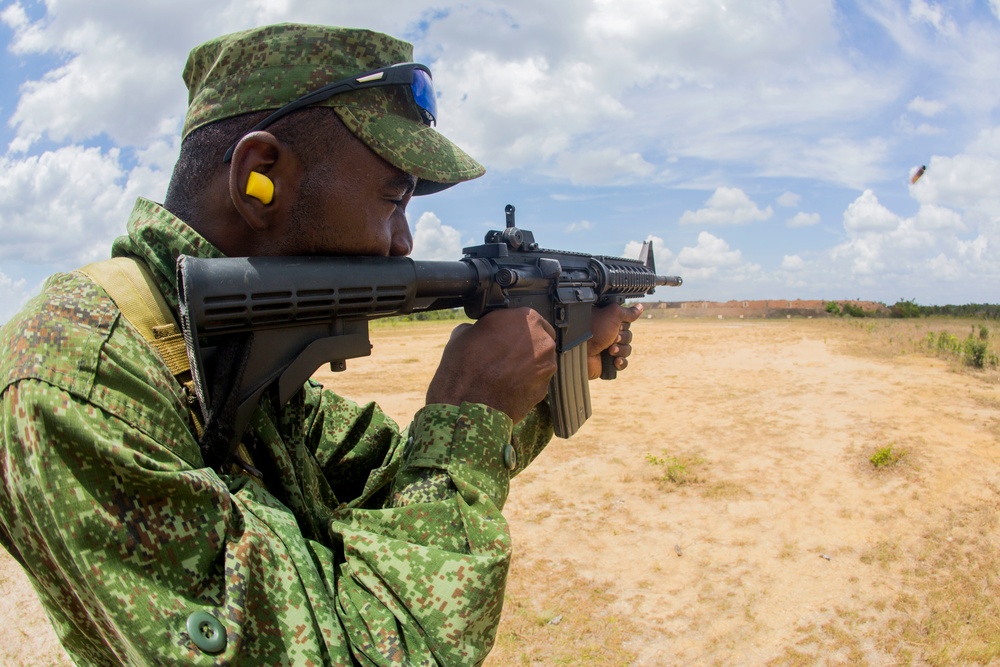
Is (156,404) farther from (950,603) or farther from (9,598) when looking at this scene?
(950,603)

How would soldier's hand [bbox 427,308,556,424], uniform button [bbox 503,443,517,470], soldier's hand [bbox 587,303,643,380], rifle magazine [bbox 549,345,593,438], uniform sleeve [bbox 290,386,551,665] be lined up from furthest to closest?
soldier's hand [bbox 587,303,643,380], rifle magazine [bbox 549,345,593,438], soldier's hand [bbox 427,308,556,424], uniform button [bbox 503,443,517,470], uniform sleeve [bbox 290,386,551,665]

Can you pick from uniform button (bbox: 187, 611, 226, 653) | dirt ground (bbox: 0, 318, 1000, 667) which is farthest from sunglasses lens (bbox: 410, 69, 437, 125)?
dirt ground (bbox: 0, 318, 1000, 667)

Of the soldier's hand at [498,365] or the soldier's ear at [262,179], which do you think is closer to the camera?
the soldier's ear at [262,179]

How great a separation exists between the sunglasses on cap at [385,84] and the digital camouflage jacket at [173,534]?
1.30ft

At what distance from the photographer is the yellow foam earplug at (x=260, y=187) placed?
171cm

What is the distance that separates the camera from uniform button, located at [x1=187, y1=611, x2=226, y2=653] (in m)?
1.19

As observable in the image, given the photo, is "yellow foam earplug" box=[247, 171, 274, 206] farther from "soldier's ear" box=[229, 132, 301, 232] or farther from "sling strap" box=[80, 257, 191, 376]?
"sling strap" box=[80, 257, 191, 376]

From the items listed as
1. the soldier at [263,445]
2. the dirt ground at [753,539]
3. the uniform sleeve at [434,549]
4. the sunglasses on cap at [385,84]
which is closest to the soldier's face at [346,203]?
the soldier at [263,445]

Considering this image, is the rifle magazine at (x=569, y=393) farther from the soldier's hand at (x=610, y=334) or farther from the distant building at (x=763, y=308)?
the distant building at (x=763, y=308)

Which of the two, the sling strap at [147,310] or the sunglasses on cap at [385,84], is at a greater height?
the sunglasses on cap at [385,84]

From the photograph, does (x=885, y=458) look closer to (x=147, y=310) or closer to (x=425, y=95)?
(x=425, y=95)

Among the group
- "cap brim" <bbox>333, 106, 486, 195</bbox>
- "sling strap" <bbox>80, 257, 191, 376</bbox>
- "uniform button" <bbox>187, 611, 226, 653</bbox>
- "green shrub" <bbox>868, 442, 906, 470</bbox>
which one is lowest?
"green shrub" <bbox>868, 442, 906, 470</bbox>

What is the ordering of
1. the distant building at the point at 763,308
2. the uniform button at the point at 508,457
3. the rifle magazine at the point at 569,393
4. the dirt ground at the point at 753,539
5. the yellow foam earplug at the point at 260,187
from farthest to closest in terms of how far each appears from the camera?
the distant building at the point at 763,308, the dirt ground at the point at 753,539, the rifle magazine at the point at 569,393, the uniform button at the point at 508,457, the yellow foam earplug at the point at 260,187

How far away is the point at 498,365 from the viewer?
7.05 ft
